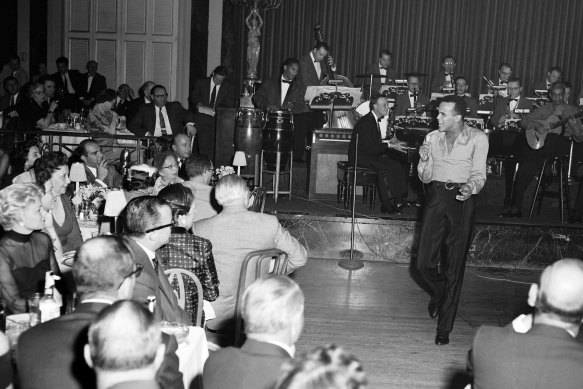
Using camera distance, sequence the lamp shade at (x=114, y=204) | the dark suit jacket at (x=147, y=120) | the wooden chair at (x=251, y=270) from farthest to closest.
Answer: the dark suit jacket at (x=147, y=120) < the lamp shade at (x=114, y=204) < the wooden chair at (x=251, y=270)

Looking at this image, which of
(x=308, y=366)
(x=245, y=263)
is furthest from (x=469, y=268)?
(x=308, y=366)

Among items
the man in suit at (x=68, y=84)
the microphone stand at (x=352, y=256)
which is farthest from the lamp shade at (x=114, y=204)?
the man in suit at (x=68, y=84)

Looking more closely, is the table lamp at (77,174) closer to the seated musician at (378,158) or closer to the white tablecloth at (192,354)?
the white tablecloth at (192,354)

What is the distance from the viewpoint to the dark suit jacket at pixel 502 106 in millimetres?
9070

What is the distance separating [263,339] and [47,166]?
2.97 meters

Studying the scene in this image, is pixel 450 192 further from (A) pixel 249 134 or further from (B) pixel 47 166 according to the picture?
(A) pixel 249 134

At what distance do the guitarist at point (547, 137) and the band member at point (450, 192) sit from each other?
299 centimetres

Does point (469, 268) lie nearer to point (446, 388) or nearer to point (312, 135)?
point (312, 135)

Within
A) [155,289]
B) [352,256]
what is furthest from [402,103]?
[155,289]

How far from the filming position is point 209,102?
991cm

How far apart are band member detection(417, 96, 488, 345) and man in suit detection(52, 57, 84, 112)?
7.31 metres

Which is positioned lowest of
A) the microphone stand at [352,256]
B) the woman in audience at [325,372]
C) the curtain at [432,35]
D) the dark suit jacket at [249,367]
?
the microphone stand at [352,256]

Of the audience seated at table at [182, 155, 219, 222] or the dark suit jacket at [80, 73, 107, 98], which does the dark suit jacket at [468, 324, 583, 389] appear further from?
the dark suit jacket at [80, 73, 107, 98]

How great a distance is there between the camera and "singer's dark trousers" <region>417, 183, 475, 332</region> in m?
4.69
